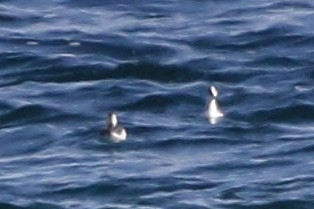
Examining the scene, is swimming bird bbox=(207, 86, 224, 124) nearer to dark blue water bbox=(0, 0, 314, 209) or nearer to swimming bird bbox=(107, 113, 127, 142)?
dark blue water bbox=(0, 0, 314, 209)

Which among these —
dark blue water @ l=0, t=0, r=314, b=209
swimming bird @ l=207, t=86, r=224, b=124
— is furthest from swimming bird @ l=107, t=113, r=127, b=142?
swimming bird @ l=207, t=86, r=224, b=124

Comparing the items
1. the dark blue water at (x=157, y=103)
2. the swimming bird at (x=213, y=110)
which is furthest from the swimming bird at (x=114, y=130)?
the swimming bird at (x=213, y=110)

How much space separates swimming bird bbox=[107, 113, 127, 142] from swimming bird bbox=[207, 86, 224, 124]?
132 cm

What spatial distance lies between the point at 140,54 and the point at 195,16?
2102 mm

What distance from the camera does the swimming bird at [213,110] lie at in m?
25.1

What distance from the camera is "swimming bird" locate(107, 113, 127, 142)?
23953 mm

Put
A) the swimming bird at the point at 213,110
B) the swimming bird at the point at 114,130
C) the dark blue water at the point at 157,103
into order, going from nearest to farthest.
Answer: the dark blue water at the point at 157,103 < the swimming bird at the point at 114,130 < the swimming bird at the point at 213,110

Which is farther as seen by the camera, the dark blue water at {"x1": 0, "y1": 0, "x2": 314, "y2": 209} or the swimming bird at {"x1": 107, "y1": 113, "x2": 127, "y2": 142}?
the swimming bird at {"x1": 107, "y1": 113, "x2": 127, "y2": 142}

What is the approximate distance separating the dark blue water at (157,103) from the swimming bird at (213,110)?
0.12 m

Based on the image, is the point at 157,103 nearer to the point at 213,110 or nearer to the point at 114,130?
the point at 213,110

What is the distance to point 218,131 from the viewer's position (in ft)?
81.5

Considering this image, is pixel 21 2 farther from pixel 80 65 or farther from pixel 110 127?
pixel 110 127

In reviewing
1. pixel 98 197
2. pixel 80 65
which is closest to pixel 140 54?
pixel 80 65

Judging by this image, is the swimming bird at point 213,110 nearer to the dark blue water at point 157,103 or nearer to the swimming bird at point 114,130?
the dark blue water at point 157,103
